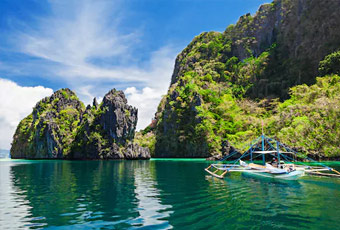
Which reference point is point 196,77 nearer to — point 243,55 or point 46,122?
point 243,55

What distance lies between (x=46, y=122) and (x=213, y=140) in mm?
85760

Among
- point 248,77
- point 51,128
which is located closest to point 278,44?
point 248,77

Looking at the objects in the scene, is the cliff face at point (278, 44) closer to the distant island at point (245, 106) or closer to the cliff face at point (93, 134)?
the distant island at point (245, 106)

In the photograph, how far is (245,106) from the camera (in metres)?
99.7

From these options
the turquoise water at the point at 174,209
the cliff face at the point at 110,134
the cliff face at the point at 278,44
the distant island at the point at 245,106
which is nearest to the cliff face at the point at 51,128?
the distant island at the point at 245,106

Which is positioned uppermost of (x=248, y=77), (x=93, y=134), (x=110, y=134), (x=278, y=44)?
(x=278, y=44)

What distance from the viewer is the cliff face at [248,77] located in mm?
88250

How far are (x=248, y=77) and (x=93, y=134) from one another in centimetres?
7743

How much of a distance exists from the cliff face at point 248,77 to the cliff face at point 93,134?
17.7 meters

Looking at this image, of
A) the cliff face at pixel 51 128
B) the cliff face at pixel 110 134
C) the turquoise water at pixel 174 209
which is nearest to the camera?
the turquoise water at pixel 174 209

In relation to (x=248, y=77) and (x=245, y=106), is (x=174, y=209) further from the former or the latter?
(x=248, y=77)

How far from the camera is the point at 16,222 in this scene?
12.2m

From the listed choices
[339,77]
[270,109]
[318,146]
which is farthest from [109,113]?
[339,77]

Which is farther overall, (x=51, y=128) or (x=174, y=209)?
(x=51, y=128)
